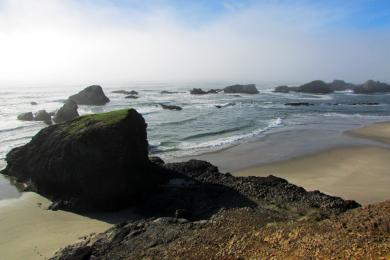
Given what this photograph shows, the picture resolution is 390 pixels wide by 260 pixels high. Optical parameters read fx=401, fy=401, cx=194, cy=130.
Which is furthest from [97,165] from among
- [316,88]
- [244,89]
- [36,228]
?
[316,88]

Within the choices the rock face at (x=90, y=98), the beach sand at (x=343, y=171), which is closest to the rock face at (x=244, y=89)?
the rock face at (x=90, y=98)

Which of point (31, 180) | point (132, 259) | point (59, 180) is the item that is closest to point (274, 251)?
point (132, 259)

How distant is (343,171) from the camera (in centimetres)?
2930

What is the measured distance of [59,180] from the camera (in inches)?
914

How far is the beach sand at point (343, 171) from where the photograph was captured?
24469mm

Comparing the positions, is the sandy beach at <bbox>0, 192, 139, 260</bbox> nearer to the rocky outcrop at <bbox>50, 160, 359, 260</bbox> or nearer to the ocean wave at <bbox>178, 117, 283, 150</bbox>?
the rocky outcrop at <bbox>50, 160, 359, 260</bbox>

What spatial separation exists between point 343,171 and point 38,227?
20953 mm

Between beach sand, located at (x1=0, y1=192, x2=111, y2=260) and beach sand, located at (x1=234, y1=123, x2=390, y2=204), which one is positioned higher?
beach sand, located at (x1=234, y1=123, x2=390, y2=204)

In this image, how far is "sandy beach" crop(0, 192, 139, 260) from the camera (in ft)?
55.7

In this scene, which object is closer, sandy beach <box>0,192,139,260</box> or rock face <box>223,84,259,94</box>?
sandy beach <box>0,192,139,260</box>

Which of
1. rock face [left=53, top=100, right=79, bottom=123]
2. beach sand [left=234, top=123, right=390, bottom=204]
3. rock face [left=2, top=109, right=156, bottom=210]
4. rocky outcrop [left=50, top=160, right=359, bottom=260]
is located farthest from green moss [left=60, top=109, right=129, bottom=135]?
rock face [left=53, top=100, right=79, bottom=123]

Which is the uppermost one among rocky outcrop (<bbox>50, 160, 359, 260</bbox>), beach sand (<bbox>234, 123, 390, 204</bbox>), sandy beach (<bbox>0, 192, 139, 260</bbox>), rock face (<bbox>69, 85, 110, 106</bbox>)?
rock face (<bbox>69, 85, 110, 106</bbox>)

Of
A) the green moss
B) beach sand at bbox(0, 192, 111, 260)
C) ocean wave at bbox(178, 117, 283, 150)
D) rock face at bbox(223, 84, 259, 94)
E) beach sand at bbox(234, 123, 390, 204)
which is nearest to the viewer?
beach sand at bbox(0, 192, 111, 260)

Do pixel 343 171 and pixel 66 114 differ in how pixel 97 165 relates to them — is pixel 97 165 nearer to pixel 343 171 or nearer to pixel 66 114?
pixel 343 171
